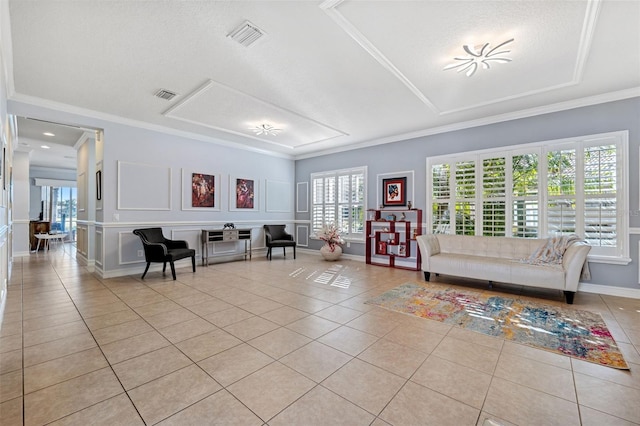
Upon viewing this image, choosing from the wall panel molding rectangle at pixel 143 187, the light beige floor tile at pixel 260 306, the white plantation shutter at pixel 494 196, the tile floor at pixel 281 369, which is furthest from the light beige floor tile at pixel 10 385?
the white plantation shutter at pixel 494 196

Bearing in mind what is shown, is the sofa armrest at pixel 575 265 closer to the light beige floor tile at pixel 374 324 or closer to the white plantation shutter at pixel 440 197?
the white plantation shutter at pixel 440 197

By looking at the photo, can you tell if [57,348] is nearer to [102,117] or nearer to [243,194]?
[102,117]

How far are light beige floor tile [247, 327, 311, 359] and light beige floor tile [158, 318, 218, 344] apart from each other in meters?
0.59

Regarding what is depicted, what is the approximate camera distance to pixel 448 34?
9.15ft

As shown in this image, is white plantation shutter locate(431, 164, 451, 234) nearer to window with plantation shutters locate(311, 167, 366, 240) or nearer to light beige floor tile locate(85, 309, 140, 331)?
window with plantation shutters locate(311, 167, 366, 240)

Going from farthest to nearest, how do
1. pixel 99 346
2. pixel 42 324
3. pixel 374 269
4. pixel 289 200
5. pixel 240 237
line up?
pixel 289 200
pixel 240 237
pixel 374 269
pixel 42 324
pixel 99 346

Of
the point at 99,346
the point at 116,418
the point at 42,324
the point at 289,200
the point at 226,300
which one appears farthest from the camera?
the point at 289,200

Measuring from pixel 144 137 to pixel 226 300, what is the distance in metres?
3.89

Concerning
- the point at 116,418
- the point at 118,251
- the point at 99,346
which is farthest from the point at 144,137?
the point at 116,418

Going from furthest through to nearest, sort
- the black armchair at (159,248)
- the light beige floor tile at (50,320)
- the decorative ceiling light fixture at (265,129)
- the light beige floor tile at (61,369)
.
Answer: the decorative ceiling light fixture at (265,129) < the black armchair at (159,248) < the light beige floor tile at (50,320) < the light beige floor tile at (61,369)

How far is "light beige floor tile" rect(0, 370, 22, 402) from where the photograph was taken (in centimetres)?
181

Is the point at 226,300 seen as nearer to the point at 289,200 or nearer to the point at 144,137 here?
the point at 144,137

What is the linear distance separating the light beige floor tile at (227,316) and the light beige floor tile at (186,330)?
86 millimetres

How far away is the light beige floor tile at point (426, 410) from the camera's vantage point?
1594mm
